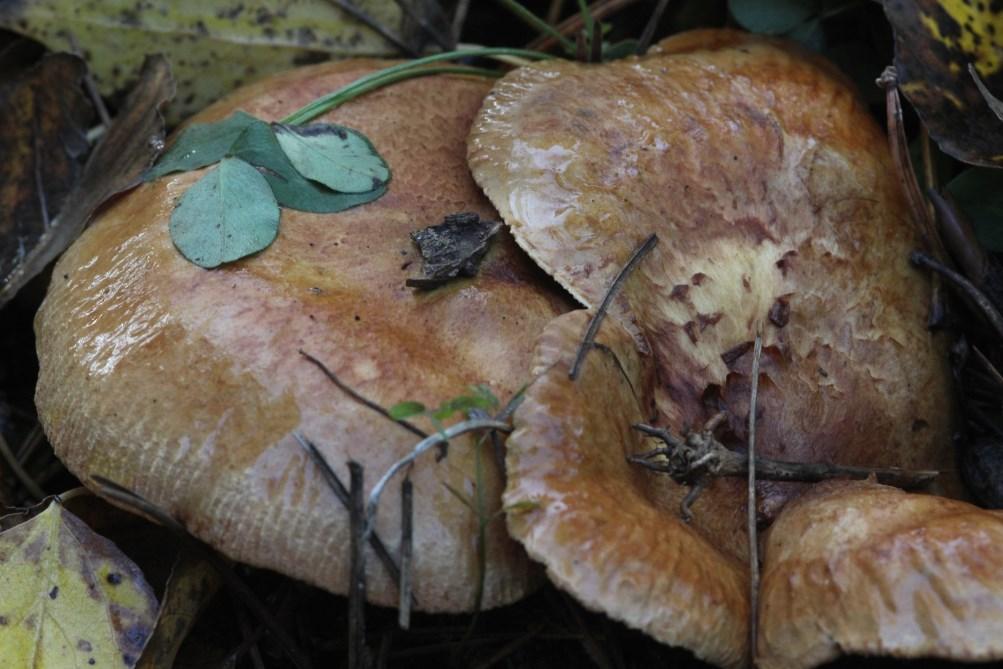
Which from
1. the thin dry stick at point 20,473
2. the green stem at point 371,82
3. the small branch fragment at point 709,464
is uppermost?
the green stem at point 371,82

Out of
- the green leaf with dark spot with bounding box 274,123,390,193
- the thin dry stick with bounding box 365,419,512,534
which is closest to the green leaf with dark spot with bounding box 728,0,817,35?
the green leaf with dark spot with bounding box 274,123,390,193

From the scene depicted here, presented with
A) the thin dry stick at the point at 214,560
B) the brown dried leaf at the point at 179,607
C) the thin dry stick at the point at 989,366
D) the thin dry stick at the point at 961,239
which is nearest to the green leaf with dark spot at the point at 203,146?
the thin dry stick at the point at 214,560

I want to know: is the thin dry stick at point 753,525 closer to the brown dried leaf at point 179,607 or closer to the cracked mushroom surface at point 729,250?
the cracked mushroom surface at point 729,250

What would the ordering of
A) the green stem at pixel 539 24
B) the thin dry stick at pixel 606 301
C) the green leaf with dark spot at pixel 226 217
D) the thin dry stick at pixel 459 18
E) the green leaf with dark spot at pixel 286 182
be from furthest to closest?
1. the thin dry stick at pixel 459 18
2. the green stem at pixel 539 24
3. the green leaf with dark spot at pixel 286 182
4. the green leaf with dark spot at pixel 226 217
5. the thin dry stick at pixel 606 301

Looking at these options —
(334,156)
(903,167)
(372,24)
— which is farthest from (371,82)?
(903,167)

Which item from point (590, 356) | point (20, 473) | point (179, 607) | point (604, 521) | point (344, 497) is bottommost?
point (20, 473)

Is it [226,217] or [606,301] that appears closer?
[606,301]

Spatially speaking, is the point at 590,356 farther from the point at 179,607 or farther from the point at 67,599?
the point at 67,599
